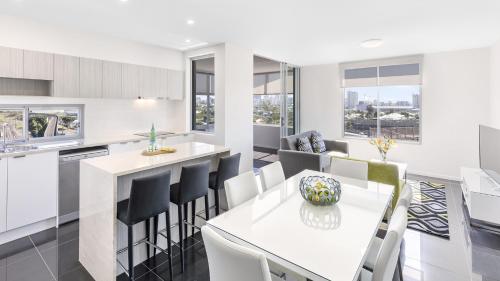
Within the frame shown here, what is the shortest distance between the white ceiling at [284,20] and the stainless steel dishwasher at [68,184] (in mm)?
1875

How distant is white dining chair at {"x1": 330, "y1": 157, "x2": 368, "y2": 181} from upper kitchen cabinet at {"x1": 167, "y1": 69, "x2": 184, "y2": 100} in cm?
354

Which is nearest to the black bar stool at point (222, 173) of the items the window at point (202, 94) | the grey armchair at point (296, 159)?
the grey armchair at point (296, 159)

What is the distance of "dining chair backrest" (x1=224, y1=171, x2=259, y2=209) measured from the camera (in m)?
2.14

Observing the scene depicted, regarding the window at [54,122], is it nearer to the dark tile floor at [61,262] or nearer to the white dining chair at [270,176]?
the dark tile floor at [61,262]

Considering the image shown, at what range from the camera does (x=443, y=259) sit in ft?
8.77

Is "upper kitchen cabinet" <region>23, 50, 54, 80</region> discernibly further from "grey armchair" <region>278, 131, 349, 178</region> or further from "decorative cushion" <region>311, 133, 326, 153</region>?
"decorative cushion" <region>311, 133, 326, 153</region>

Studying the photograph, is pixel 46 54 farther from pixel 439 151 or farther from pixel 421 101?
pixel 439 151

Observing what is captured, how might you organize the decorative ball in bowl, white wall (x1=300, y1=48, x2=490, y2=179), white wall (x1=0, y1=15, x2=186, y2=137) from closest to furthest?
the decorative ball in bowl, white wall (x1=0, y1=15, x2=186, y2=137), white wall (x1=300, y1=48, x2=490, y2=179)

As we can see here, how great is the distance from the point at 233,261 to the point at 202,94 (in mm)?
4881

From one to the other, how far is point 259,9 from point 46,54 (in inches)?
118

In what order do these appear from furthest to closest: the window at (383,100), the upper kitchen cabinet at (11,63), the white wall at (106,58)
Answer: the window at (383,100) → the white wall at (106,58) → the upper kitchen cabinet at (11,63)

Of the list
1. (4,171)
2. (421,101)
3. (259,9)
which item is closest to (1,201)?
(4,171)

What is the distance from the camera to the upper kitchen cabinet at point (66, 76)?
12.1 ft

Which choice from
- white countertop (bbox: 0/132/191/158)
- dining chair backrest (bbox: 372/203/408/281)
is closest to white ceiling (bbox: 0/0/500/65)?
white countertop (bbox: 0/132/191/158)
